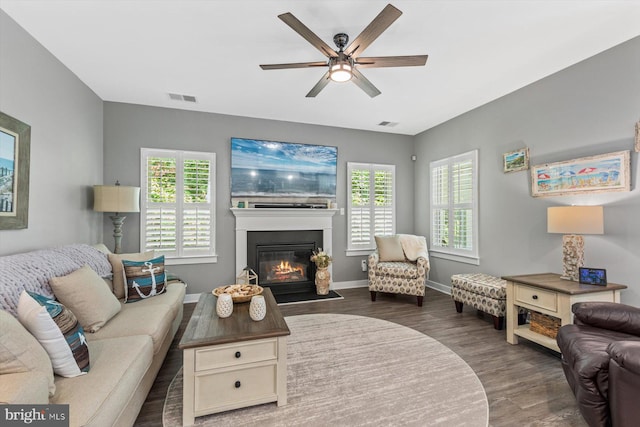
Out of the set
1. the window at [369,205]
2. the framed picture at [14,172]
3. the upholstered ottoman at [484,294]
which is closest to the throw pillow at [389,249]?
the window at [369,205]

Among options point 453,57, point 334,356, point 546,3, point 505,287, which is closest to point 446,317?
point 505,287

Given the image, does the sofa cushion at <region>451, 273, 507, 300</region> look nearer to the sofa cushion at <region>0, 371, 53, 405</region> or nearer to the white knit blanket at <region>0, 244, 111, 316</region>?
the sofa cushion at <region>0, 371, 53, 405</region>

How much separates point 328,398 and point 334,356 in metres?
0.61

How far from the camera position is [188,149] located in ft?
14.1

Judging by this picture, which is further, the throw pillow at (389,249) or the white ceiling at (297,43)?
the throw pillow at (389,249)

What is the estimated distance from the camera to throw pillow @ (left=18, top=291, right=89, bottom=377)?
4.66 ft

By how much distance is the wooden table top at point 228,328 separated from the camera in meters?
1.79

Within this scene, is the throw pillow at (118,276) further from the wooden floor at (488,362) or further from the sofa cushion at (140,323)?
the wooden floor at (488,362)

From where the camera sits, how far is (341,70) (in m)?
2.41

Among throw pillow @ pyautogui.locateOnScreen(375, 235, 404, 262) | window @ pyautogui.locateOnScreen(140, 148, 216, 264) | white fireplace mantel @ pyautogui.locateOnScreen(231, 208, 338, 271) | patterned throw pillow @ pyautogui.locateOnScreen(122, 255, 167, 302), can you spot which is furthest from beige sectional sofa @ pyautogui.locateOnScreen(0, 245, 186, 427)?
throw pillow @ pyautogui.locateOnScreen(375, 235, 404, 262)

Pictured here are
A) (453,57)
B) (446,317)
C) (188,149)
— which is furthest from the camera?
(188,149)

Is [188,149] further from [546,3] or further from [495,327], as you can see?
[495,327]

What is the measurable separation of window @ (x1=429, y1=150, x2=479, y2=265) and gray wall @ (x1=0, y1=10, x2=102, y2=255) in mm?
5147

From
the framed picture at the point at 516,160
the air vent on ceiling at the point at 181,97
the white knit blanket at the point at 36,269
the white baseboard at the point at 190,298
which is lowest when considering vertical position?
the white baseboard at the point at 190,298
